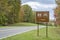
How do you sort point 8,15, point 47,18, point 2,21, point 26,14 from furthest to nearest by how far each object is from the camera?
point 26,14, point 8,15, point 2,21, point 47,18

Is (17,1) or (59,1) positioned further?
(17,1)

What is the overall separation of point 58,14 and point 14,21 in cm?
4379

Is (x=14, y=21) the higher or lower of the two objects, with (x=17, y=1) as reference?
lower

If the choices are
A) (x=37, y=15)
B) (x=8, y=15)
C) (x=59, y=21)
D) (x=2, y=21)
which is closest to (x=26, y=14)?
(x=8, y=15)

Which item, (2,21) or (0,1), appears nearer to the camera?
(0,1)

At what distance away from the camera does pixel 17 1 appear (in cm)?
8019

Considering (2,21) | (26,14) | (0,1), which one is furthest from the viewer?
(26,14)

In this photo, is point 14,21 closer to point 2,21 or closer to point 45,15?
point 2,21

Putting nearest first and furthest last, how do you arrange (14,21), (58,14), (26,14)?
1. (58,14)
2. (14,21)
3. (26,14)

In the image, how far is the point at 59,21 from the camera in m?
43.4

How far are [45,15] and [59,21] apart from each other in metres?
20.6

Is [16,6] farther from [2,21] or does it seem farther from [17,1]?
[2,21]

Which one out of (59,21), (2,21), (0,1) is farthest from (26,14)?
(59,21)

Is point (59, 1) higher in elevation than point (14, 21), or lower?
higher
